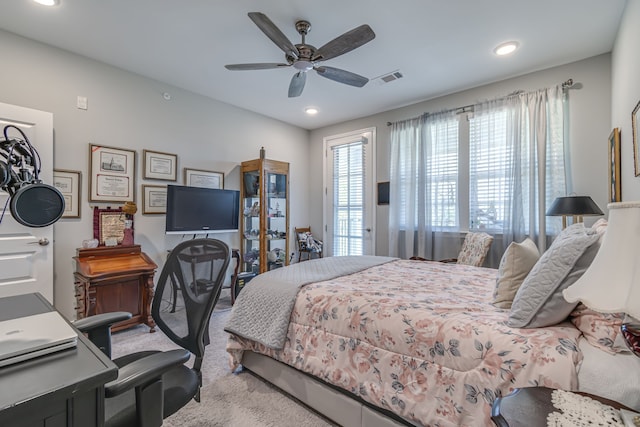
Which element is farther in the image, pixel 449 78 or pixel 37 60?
pixel 449 78

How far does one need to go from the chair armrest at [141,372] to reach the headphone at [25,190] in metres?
0.59

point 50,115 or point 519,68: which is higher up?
point 519,68

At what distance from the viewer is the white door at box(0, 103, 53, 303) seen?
2.51m

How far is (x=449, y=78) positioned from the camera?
3518 mm

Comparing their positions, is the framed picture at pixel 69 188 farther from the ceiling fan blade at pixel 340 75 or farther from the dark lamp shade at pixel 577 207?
the dark lamp shade at pixel 577 207

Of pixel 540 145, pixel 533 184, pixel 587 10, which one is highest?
pixel 587 10

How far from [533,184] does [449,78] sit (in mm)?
1536

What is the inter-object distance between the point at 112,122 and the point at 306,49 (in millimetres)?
2343

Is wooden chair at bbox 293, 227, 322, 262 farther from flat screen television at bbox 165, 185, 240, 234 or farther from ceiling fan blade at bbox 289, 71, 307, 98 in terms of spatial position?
ceiling fan blade at bbox 289, 71, 307, 98

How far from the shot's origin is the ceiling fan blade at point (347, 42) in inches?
82.2

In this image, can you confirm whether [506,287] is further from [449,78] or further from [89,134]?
[89,134]

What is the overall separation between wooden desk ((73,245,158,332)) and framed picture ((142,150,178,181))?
92cm

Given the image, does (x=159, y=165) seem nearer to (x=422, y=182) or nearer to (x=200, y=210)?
(x=200, y=210)

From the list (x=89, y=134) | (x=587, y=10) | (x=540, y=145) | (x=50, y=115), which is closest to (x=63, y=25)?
(x=50, y=115)
